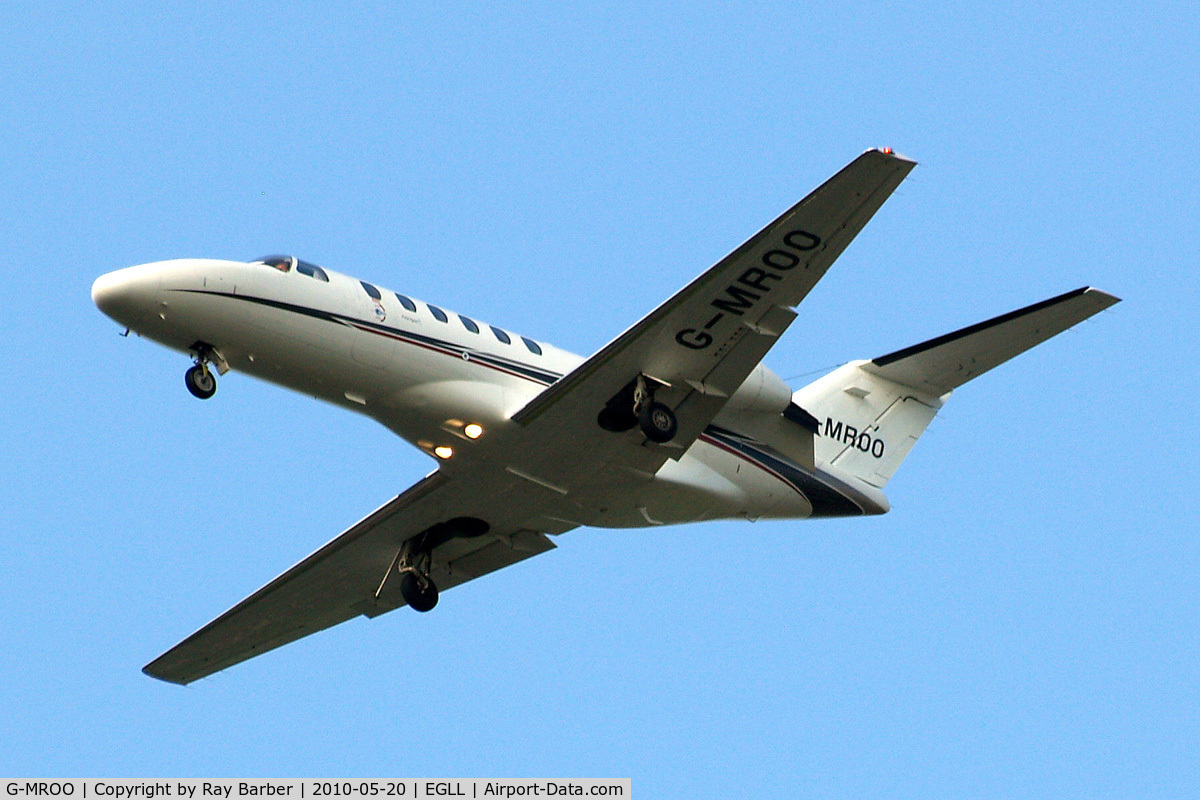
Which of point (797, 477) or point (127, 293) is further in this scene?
point (797, 477)

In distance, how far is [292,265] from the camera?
18109 mm

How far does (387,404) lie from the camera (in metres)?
18.5

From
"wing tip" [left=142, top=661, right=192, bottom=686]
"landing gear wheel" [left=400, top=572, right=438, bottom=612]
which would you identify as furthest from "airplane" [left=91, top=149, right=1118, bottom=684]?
"wing tip" [left=142, top=661, right=192, bottom=686]

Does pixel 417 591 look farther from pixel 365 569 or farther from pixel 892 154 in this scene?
pixel 892 154

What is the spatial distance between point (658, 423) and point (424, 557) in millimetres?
4659

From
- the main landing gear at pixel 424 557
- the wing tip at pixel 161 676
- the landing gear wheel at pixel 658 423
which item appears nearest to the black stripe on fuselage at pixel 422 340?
the landing gear wheel at pixel 658 423

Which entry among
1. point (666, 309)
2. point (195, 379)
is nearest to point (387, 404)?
point (195, 379)

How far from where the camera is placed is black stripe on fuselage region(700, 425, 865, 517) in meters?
20.4

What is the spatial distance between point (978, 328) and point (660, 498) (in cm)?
453

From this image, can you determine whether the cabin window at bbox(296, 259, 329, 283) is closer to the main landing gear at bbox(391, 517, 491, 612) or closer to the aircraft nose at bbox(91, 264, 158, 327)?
the aircraft nose at bbox(91, 264, 158, 327)

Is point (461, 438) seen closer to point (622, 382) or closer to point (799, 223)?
point (622, 382)
